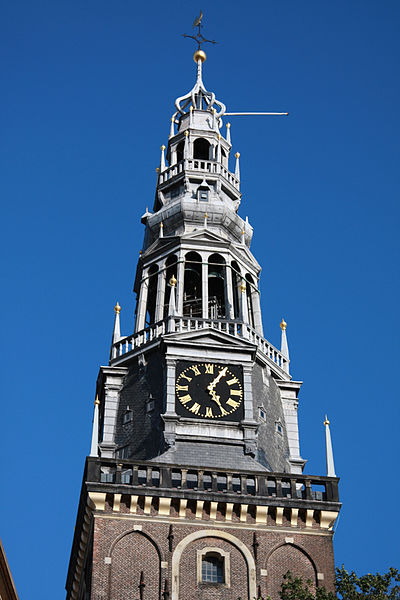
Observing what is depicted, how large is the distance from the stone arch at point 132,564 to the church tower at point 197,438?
0.05m

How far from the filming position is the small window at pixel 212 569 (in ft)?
183

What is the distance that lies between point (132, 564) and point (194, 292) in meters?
18.5

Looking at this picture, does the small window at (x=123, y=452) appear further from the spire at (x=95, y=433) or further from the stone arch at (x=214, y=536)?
the stone arch at (x=214, y=536)

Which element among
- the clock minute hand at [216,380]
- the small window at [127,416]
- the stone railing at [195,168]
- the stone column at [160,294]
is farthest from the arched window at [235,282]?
the small window at [127,416]

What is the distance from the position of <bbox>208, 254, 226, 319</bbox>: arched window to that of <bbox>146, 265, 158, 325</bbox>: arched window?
265 cm

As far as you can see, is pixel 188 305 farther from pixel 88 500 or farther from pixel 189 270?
pixel 88 500

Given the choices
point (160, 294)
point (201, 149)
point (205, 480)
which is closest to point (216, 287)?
Answer: point (160, 294)

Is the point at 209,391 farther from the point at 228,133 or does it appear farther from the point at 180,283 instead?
the point at 228,133

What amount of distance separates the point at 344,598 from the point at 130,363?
1992cm

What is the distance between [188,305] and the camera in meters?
69.2

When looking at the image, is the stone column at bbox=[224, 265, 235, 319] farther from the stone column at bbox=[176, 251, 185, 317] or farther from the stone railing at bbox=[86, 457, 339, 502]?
the stone railing at bbox=[86, 457, 339, 502]

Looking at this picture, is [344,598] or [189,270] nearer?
[344,598]

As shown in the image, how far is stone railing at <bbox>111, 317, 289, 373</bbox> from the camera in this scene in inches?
2554

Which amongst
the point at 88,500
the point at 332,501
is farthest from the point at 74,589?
the point at 332,501
